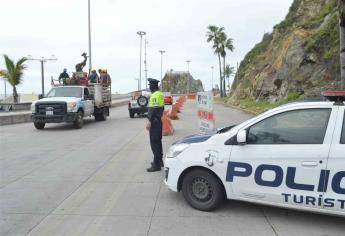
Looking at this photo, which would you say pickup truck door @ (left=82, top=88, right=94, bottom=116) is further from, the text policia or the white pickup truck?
the text policia

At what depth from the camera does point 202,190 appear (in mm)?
6277

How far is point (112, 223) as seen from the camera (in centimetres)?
575

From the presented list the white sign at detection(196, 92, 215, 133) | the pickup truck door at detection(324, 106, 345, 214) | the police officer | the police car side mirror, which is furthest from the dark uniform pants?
the pickup truck door at detection(324, 106, 345, 214)

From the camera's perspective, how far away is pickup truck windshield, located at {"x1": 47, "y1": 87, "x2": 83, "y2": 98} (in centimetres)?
2006

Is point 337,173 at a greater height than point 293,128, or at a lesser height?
lesser

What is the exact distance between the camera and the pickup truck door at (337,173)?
5213 millimetres

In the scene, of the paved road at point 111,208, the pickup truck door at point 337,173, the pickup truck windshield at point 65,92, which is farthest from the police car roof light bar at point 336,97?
the pickup truck windshield at point 65,92

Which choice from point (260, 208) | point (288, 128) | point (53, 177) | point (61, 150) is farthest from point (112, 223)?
point (61, 150)

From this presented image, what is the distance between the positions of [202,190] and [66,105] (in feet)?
43.8

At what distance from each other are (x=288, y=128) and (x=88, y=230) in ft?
9.32

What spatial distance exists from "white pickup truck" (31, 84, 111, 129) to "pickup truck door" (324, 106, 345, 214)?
1469 centimetres

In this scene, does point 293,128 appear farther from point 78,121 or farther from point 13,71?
point 13,71

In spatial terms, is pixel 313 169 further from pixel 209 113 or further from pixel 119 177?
pixel 209 113

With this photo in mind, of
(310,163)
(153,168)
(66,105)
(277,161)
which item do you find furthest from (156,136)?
(66,105)
